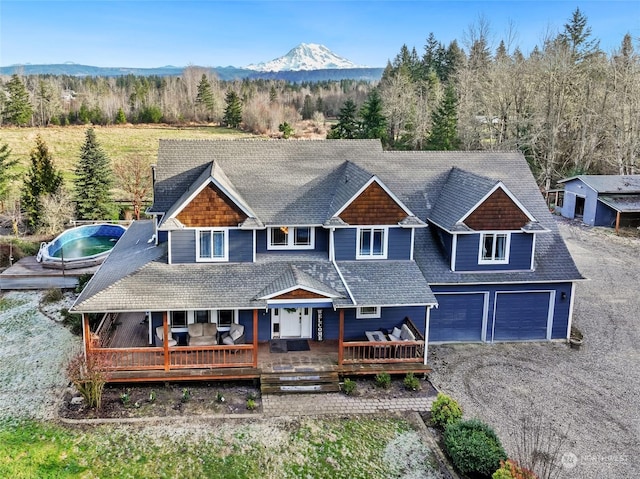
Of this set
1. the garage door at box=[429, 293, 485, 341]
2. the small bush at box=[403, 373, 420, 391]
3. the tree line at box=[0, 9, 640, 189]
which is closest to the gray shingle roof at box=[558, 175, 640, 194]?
the tree line at box=[0, 9, 640, 189]

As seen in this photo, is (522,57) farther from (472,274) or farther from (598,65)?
(472,274)

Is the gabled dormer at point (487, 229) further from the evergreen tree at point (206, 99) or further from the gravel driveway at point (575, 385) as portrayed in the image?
the evergreen tree at point (206, 99)

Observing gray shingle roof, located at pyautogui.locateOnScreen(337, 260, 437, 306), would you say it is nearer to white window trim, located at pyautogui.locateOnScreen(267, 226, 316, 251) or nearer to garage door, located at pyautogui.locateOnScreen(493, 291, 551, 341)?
white window trim, located at pyautogui.locateOnScreen(267, 226, 316, 251)

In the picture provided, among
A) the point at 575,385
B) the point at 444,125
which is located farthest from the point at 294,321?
the point at 444,125

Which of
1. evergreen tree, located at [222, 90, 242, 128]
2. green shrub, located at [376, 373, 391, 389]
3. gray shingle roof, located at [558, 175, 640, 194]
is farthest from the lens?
evergreen tree, located at [222, 90, 242, 128]

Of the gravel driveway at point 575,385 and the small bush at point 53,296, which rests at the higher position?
the small bush at point 53,296

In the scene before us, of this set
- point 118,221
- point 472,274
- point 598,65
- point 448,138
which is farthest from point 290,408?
point 598,65

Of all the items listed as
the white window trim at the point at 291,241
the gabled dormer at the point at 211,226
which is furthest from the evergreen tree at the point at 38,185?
the white window trim at the point at 291,241
